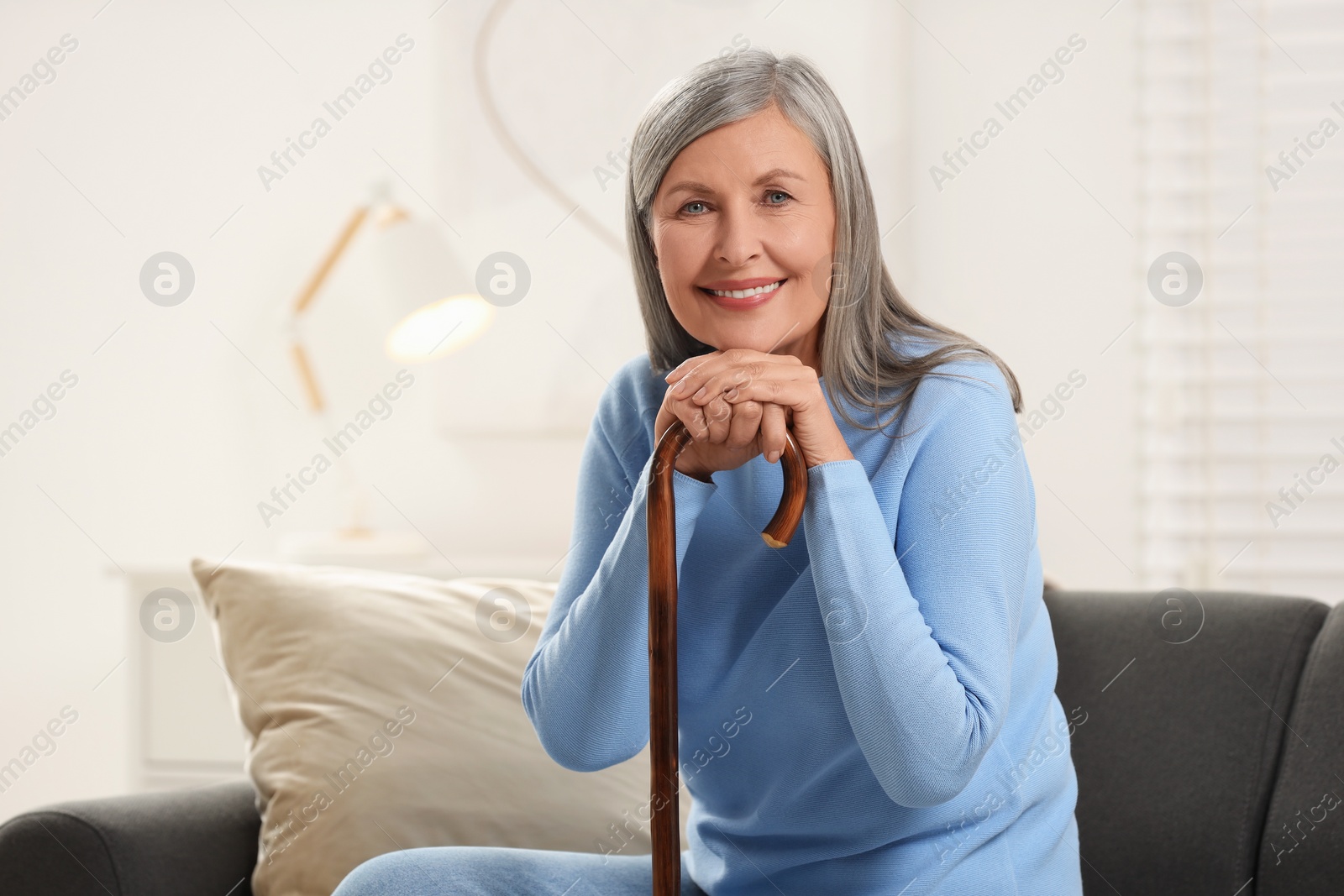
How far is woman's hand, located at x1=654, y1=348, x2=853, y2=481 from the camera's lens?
96cm

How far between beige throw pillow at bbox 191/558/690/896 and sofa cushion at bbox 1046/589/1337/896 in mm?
541

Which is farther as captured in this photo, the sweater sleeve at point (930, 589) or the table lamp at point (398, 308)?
the table lamp at point (398, 308)

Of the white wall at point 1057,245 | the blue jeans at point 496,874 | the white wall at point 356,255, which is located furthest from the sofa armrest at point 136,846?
the white wall at point 1057,245

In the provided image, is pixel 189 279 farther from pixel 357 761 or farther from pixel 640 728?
pixel 640 728

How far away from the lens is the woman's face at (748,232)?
1.04 m

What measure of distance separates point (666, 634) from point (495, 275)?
171 cm

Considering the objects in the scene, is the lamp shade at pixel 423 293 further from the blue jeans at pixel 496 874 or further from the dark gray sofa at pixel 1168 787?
the blue jeans at pixel 496 874

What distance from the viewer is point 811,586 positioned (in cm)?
107

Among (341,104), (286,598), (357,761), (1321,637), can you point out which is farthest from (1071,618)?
(341,104)

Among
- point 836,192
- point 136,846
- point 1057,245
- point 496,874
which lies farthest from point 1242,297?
point 136,846

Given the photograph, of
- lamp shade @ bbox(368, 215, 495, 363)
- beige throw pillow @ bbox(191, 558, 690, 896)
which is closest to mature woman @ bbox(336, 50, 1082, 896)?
beige throw pillow @ bbox(191, 558, 690, 896)

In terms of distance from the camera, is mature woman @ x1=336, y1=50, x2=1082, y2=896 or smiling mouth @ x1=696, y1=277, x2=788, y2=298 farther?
smiling mouth @ x1=696, y1=277, x2=788, y2=298

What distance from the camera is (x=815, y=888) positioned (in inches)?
42.1

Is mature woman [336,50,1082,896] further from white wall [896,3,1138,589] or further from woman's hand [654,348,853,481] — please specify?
white wall [896,3,1138,589]
